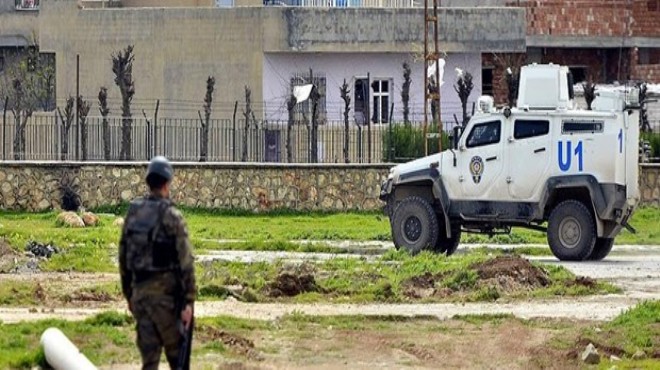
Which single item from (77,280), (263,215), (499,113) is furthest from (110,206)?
(77,280)

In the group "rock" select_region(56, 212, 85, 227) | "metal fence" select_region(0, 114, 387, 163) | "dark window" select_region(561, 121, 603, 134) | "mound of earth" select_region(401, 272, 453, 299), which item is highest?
"dark window" select_region(561, 121, 603, 134)

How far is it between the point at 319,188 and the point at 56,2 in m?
15.9

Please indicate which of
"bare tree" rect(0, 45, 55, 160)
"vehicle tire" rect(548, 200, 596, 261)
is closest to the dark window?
"vehicle tire" rect(548, 200, 596, 261)

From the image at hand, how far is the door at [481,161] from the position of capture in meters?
33.9

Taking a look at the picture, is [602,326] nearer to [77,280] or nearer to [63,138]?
[77,280]

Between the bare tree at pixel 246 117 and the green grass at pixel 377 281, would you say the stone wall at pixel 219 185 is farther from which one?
the green grass at pixel 377 281

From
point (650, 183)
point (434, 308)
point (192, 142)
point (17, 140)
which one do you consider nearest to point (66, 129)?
point (17, 140)

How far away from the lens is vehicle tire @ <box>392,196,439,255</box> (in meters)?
34.4

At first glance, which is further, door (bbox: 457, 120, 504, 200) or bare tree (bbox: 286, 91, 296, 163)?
bare tree (bbox: 286, 91, 296, 163)

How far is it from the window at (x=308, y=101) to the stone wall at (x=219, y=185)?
27.6 ft

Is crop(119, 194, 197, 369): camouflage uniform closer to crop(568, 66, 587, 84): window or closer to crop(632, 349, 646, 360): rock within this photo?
crop(632, 349, 646, 360): rock

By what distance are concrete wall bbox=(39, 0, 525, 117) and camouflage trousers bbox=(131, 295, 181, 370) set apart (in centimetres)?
4136

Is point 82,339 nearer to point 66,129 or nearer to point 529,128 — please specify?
point 529,128

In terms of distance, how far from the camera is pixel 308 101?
55406mm
